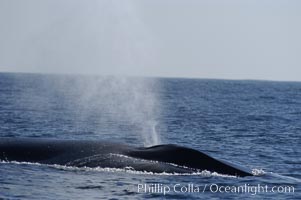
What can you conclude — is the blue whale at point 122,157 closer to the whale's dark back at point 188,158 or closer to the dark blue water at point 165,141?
the whale's dark back at point 188,158

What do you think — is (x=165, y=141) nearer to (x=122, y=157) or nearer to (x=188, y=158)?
(x=122, y=157)

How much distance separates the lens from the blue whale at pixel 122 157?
21.8 meters

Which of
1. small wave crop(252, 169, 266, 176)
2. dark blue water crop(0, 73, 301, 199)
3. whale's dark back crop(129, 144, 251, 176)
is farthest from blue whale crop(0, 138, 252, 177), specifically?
dark blue water crop(0, 73, 301, 199)

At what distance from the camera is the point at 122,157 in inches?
881

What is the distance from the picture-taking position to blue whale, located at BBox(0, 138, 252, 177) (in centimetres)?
2177

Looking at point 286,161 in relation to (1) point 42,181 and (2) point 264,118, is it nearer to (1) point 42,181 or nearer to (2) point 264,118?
(1) point 42,181

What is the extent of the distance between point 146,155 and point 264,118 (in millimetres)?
38585

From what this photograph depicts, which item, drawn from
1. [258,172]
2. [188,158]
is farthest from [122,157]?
[258,172]

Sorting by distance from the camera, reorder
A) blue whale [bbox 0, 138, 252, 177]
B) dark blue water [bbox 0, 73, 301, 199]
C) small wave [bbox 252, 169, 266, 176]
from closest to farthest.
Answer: dark blue water [bbox 0, 73, 301, 199] → blue whale [bbox 0, 138, 252, 177] → small wave [bbox 252, 169, 266, 176]

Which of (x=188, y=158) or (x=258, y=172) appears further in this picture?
(x=258, y=172)

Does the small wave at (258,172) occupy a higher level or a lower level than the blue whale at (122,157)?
lower

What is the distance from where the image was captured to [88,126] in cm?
4469

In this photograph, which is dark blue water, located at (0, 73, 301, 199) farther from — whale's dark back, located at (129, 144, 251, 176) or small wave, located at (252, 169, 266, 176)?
whale's dark back, located at (129, 144, 251, 176)

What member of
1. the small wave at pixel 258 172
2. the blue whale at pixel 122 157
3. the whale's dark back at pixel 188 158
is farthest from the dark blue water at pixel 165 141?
the whale's dark back at pixel 188 158
